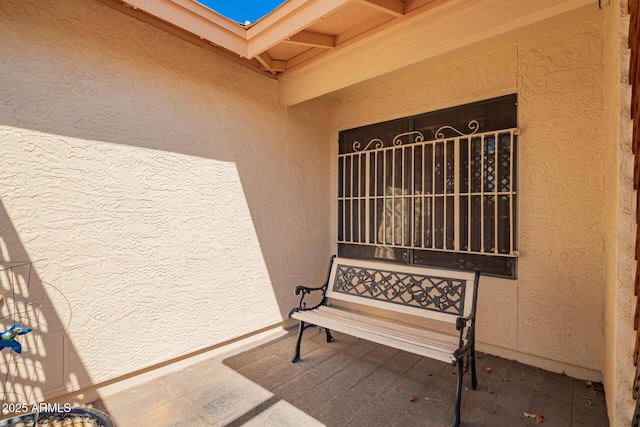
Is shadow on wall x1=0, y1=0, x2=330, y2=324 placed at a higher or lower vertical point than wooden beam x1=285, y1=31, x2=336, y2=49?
lower

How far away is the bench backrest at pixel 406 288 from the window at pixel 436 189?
655mm

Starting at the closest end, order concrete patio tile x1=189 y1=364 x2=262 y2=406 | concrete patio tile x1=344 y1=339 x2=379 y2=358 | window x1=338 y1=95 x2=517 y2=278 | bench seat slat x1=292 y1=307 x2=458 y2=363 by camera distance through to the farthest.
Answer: bench seat slat x1=292 y1=307 x2=458 y2=363
concrete patio tile x1=189 y1=364 x2=262 y2=406
window x1=338 y1=95 x2=517 y2=278
concrete patio tile x1=344 y1=339 x2=379 y2=358

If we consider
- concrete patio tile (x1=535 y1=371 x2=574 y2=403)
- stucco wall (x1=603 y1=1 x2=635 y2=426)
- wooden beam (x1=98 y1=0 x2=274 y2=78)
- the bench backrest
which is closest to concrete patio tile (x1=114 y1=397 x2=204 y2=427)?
the bench backrest

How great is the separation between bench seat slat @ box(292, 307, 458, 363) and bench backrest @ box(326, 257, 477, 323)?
175mm

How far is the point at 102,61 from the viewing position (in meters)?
2.54

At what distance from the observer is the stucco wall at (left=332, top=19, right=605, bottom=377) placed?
8.77 ft

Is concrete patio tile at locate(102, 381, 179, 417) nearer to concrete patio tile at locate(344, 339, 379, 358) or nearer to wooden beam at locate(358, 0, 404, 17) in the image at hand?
concrete patio tile at locate(344, 339, 379, 358)

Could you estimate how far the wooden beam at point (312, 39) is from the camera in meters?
2.98

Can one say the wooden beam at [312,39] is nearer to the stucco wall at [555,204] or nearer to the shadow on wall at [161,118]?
the shadow on wall at [161,118]

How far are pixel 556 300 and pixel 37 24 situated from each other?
491cm

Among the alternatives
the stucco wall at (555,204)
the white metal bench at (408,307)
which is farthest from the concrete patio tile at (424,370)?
the stucco wall at (555,204)

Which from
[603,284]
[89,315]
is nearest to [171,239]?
[89,315]

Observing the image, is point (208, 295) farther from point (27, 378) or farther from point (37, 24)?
point (37, 24)

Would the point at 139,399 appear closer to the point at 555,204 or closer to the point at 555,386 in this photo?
the point at 555,386
